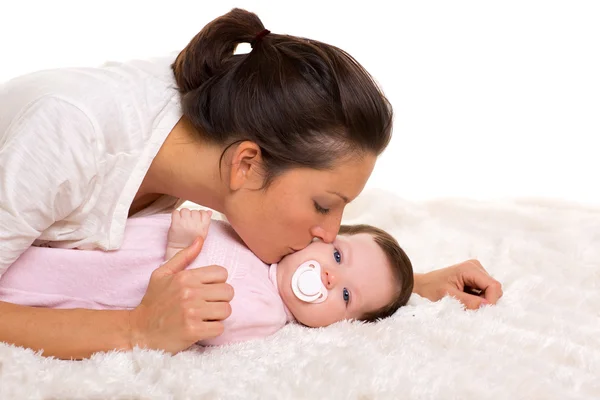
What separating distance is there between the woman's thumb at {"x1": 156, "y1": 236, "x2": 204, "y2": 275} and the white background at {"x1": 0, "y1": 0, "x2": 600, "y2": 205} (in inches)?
71.8

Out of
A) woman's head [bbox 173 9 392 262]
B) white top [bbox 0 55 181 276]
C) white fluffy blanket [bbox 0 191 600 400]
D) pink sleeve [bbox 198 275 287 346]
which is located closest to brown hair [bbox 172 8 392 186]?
woman's head [bbox 173 9 392 262]

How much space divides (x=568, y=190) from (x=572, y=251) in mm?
1126

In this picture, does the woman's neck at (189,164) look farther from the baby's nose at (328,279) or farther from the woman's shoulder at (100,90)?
the baby's nose at (328,279)

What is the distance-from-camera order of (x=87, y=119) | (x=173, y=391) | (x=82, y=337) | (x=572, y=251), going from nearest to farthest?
(x=173, y=391) < (x=82, y=337) < (x=87, y=119) < (x=572, y=251)

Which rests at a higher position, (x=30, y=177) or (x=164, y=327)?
(x=30, y=177)

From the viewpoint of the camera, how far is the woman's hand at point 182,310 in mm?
1425

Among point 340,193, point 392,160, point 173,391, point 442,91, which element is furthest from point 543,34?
point 173,391

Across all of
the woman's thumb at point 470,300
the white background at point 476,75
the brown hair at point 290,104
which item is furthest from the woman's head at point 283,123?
the white background at point 476,75

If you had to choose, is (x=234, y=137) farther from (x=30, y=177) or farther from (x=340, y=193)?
(x=30, y=177)

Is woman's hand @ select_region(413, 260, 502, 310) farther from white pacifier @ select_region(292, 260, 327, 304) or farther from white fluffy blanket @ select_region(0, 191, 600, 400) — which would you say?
white pacifier @ select_region(292, 260, 327, 304)

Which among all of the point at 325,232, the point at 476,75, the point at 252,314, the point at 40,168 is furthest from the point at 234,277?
the point at 476,75

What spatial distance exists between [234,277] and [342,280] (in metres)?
0.23

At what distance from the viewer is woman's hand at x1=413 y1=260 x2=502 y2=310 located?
1.89 meters

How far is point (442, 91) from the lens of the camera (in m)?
3.47
